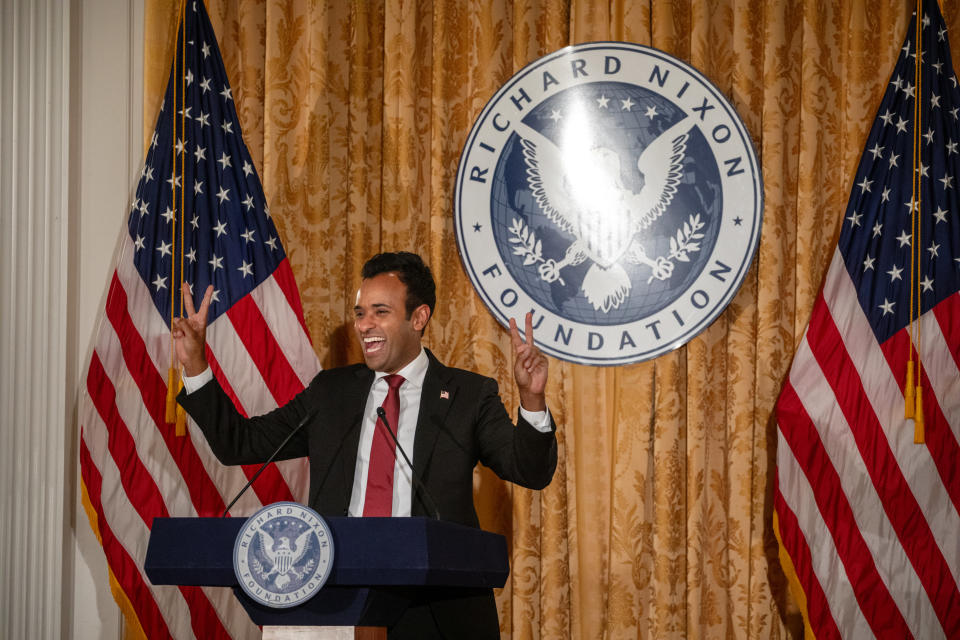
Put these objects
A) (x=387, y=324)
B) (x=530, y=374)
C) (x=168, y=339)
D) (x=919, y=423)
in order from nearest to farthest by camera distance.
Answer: (x=530, y=374) → (x=387, y=324) → (x=919, y=423) → (x=168, y=339)

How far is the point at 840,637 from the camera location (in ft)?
11.3

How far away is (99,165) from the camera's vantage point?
12.8 feet

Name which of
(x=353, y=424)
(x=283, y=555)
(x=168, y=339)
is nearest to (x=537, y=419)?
(x=353, y=424)

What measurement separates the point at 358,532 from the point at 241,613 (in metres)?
1.78

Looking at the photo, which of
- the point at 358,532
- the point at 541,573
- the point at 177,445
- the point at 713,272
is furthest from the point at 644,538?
the point at 358,532

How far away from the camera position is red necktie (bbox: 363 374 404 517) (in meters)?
2.95

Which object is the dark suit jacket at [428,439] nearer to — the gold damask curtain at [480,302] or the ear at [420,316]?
the ear at [420,316]

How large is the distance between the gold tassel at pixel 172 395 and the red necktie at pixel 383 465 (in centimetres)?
88

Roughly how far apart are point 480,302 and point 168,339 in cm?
110

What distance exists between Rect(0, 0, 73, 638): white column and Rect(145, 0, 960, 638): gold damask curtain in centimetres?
37

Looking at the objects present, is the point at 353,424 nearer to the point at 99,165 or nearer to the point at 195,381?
the point at 195,381

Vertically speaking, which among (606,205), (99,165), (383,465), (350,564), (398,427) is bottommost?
(350,564)

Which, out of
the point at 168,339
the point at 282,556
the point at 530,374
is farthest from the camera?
the point at 168,339

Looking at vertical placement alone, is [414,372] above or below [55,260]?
below
